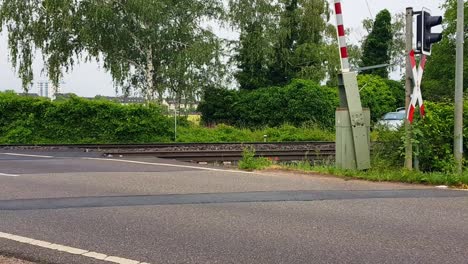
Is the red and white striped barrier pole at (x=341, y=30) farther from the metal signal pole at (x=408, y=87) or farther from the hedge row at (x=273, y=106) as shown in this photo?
the hedge row at (x=273, y=106)

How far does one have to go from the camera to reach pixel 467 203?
7.85 m

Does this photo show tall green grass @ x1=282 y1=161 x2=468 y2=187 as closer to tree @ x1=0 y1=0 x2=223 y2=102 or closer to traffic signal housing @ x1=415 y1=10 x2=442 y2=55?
traffic signal housing @ x1=415 y1=10 x2=442 y2=55

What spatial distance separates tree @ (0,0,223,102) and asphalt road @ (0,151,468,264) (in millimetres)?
19247

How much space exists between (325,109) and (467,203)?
26311 millimetres

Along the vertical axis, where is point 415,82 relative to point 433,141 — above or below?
above

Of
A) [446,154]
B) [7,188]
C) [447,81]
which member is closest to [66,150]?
[7,188]

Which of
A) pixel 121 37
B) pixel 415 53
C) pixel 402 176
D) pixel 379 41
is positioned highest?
pixel 379 41

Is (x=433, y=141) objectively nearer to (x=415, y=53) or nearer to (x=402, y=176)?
(x=402, y=176)

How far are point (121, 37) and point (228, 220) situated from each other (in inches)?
991

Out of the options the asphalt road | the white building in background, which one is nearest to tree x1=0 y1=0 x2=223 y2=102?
the white building in background

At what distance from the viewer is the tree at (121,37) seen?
28375 millimetres

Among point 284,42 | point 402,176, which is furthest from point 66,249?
point 284,42

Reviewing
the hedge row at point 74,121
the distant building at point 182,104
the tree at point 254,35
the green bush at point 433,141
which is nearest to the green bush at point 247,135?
the hedge row at point 74,121

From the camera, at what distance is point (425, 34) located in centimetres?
1036
